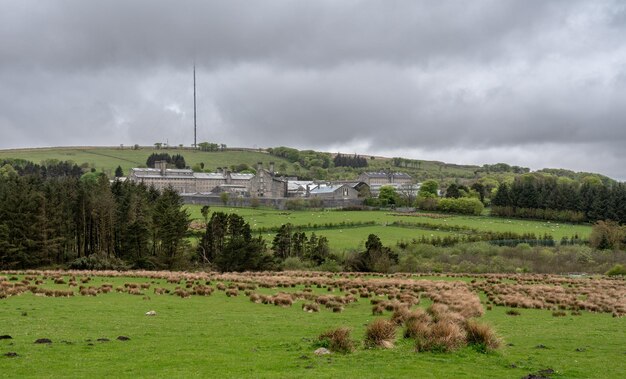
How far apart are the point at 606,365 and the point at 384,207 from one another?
148 metres

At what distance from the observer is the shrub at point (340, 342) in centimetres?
1585

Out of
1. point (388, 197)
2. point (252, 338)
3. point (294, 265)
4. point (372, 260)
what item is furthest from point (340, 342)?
point (388, 197)

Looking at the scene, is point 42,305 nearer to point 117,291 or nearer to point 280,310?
point 117,291

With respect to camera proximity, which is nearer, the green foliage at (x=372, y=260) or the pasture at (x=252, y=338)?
the pasture at (x=252, y=338)

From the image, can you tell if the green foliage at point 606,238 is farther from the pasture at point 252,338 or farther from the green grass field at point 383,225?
the pasture at point 252,338

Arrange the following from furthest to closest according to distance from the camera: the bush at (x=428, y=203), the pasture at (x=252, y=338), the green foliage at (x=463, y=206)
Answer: the bush at (x=428, y=203)
the green foliage at (x=463, y=206)
the pasture at (x=252, y=338)

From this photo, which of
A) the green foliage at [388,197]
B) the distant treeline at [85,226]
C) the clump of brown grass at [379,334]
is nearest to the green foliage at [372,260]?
the distant treeline at [85,226]

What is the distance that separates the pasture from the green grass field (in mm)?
56760

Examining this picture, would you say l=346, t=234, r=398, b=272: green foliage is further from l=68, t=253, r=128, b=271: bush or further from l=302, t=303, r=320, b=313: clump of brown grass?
l=302, t=303, r=320, b=313: clump of brown grass

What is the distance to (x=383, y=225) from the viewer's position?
389 ft

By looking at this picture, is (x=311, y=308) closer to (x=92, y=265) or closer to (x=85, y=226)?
(x=92, y=265)

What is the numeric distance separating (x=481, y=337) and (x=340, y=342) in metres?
4.22

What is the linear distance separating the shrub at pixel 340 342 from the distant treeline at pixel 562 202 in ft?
418

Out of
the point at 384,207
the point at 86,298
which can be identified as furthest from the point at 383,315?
the point at 384,207
